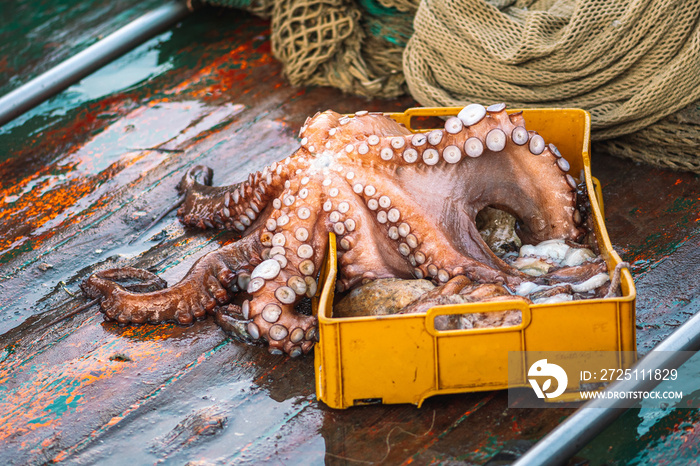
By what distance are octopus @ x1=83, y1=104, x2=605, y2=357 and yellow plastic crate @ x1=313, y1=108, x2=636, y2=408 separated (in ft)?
0.72

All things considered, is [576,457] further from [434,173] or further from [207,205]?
[207,205]

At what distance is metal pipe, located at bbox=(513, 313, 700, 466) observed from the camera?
2043 mm

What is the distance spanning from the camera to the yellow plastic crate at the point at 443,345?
7.85 ft

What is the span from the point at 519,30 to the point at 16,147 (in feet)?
9.78

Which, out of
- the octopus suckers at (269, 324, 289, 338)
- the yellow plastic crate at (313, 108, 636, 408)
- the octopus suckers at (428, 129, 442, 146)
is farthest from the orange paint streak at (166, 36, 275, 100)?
the yellow plastic crate at (313, 108, 636, 408)

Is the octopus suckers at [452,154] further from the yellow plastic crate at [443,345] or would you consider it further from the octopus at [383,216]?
the yellow plastic crate at [443,345]

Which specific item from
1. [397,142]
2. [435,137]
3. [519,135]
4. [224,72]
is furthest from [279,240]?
[224,72]

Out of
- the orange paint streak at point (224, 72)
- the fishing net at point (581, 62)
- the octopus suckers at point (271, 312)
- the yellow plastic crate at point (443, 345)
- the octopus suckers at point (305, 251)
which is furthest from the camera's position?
the orange paint streak at point (224, 72)

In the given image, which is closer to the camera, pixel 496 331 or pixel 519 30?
pixel 496 331

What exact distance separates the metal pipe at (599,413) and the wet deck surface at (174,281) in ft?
0.83

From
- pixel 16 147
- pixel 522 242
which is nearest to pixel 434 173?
pixel 522 242

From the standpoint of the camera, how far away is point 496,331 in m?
2.42

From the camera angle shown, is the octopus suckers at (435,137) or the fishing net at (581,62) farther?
the fishing net at (581,62)

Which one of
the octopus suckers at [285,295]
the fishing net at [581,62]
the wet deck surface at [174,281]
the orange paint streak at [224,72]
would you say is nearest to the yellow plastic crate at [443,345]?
the wet deck surface at [174,281]
